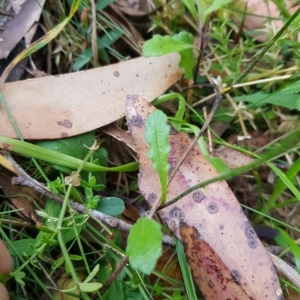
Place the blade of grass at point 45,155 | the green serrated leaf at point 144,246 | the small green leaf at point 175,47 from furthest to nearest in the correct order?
the small green leaf at point 175,47, the blade of grass at point 45,155, the green serrated leaf at point 144,246

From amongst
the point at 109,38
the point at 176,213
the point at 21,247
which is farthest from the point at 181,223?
the point at 109,38

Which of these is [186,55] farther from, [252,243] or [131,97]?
[252,243]

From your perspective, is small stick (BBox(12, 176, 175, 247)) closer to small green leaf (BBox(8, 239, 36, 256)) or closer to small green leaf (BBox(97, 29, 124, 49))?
small green leaf (BBox(8, 239, 36, 256))

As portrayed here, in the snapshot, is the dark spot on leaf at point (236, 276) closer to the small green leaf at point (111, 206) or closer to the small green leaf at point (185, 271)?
the small green leaf at point (185, 271)

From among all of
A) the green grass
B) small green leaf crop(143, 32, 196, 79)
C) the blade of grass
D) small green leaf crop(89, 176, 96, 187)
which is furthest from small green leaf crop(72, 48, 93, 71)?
small green leaf crop(89, 176, 96, 187)

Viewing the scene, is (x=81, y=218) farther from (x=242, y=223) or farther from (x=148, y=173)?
(x=242, y=223)

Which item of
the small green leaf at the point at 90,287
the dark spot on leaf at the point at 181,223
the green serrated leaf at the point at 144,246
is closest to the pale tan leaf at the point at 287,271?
the dark spot on leaf at the point at 181,223

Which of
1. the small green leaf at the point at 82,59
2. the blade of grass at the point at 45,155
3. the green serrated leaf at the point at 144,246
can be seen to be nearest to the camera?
the green serrated leaf at the point at 144,246
